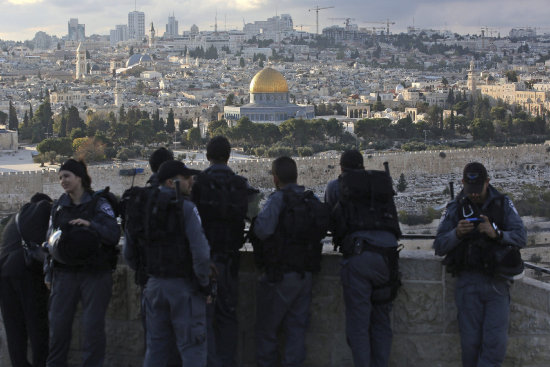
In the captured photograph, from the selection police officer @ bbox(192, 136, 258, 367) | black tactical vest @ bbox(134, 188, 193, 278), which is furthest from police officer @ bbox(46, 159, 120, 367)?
police officer @ bbox(192, 136, 258, 367)

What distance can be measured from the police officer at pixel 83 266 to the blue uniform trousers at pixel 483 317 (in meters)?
1.48

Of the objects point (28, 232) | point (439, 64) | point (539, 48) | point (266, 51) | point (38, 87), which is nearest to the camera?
point (28, 232)

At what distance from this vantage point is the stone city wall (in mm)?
25000

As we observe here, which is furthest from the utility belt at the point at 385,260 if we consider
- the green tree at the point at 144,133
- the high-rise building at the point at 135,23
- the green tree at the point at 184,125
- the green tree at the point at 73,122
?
the high-rise building at the point at 135,23

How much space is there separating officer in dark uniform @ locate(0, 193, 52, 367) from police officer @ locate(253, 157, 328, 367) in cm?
98

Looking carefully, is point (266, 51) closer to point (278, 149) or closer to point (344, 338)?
point (278, 149)

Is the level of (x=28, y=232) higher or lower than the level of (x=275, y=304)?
higher

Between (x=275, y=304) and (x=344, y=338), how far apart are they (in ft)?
1.50

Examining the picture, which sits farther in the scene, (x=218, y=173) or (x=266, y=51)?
(x=266, y=51)

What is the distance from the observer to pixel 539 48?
5586 inches

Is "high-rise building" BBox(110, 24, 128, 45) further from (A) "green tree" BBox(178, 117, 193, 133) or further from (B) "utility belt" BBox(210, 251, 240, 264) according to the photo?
(B) "utility belt" BBox(210, 251, 240, 264)

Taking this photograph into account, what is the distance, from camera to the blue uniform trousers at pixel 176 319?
4.07 metres

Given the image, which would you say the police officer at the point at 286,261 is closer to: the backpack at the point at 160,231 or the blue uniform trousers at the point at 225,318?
the blue uniform trousers at the point at 225,318

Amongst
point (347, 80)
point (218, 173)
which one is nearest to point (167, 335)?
point (218, 173)
